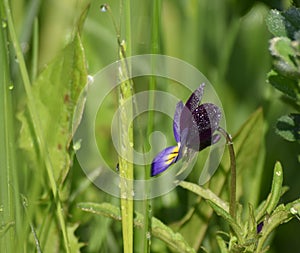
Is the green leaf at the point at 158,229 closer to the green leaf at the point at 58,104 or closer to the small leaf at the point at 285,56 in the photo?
the green leaf at the point at 58,104

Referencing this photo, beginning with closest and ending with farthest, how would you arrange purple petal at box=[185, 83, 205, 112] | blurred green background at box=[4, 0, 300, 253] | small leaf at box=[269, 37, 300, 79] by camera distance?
small leaf at box=[269, 37, 300, 79] → purple petal at box=[185, 83, 205, 112] → blurred green background at box=[4, 0, 300, 253]

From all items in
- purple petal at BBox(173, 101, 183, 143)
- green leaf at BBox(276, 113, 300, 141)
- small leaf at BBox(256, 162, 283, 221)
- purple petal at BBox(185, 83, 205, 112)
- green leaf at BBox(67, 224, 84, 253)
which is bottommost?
green leaf at BBox(67, 224, 84, 253)

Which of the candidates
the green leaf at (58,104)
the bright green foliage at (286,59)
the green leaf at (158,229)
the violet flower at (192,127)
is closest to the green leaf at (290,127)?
the bright green foliage at (286,59)

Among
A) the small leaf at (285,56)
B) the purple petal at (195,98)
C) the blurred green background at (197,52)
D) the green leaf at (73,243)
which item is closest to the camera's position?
the small leaf at (285,56)

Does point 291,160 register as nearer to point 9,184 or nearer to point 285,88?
point 285,88

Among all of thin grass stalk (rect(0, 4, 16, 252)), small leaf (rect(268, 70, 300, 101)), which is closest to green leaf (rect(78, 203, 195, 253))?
thin grass stalk (rect(0, 4, 16, 252))

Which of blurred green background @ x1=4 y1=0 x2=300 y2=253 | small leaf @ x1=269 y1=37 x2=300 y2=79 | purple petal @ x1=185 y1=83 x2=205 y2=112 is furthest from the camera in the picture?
blurred green background @ x1=4 y1=0 x2=300 y2=253

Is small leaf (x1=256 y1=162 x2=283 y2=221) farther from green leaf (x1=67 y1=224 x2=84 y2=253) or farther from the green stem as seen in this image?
green leaf (x1=67 y1=224 x2=84 y2=253)
